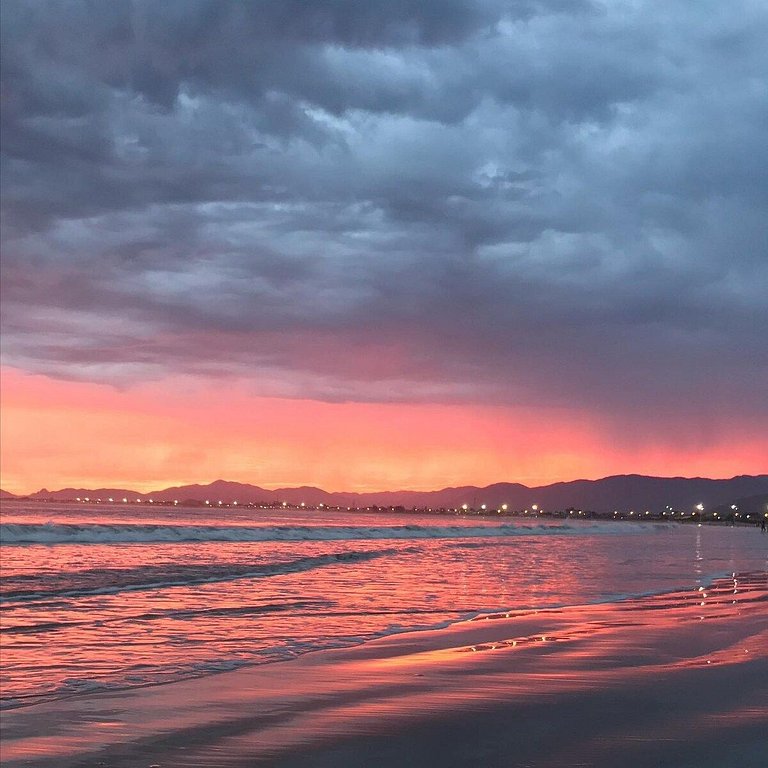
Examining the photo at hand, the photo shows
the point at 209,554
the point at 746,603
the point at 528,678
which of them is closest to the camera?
the point at 528,678

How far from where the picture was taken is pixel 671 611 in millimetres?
16469

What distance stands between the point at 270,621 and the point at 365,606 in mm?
2875

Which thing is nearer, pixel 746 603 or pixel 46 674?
pixel 46 674

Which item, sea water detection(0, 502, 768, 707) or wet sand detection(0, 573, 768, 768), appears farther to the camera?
sea water detection(0, 502, 768, 707)

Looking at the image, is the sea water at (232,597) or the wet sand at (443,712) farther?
the sea water at (232,597)

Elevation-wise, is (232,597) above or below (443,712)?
below

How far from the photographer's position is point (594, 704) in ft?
26.7

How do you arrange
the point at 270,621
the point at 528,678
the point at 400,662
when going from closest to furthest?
1. the point at 528,678
2. the point at 400,662
3. the point at 270,621

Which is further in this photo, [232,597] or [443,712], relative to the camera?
[232,597]

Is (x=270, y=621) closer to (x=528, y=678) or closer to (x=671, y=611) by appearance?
(x=528, y=678)

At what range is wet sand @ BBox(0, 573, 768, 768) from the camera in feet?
21.2

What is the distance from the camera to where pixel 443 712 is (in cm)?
789

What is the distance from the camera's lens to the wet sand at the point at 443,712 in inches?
254

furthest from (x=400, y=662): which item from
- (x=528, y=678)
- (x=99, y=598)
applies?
(x=99, y=598)
